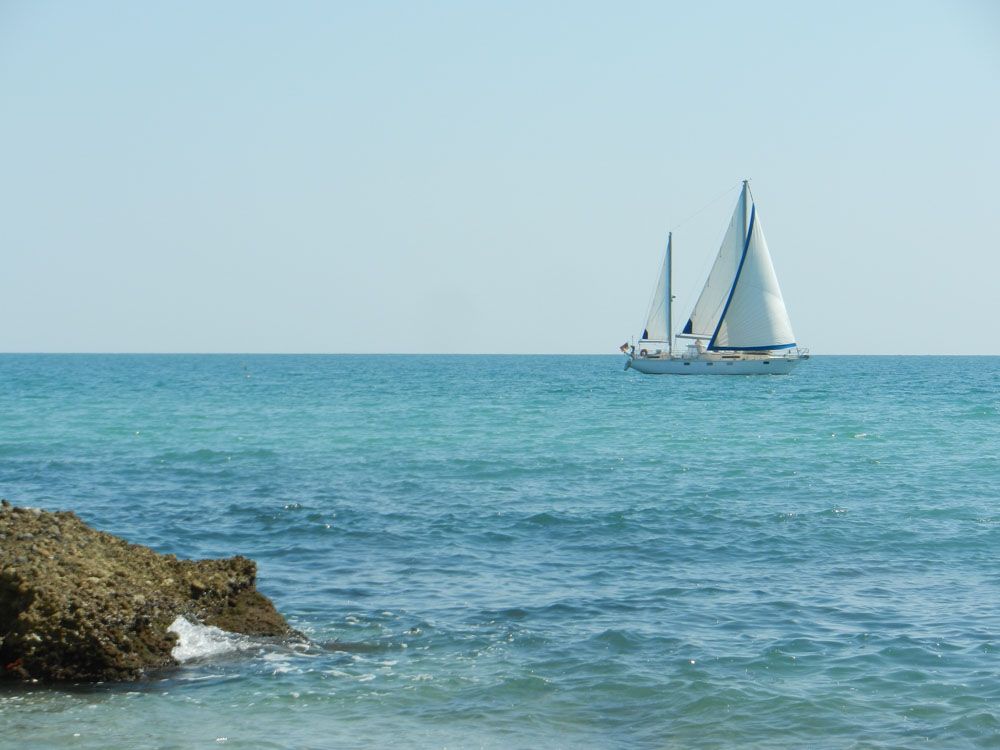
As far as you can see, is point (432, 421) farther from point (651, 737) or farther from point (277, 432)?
point (651, 737)

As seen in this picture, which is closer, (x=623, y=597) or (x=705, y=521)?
(x=623, y=597)

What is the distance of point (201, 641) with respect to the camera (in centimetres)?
1028

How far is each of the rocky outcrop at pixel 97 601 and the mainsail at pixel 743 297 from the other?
2556 inches

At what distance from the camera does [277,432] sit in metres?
36.0

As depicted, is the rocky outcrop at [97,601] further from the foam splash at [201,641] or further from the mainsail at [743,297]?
the mainsail at [743,297]

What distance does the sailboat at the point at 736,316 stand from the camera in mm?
72562

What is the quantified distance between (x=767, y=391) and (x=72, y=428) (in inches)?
1625

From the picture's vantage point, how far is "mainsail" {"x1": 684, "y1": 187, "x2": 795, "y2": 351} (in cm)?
7238

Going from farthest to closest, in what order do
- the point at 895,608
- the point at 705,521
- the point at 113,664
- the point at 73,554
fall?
the point at 705,521, the point at 895,608, the point at 73,554, the point at 113,664

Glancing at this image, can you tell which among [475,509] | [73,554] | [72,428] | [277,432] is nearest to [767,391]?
[277,432]

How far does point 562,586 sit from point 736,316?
63539 mm

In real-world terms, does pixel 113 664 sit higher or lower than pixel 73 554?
lower

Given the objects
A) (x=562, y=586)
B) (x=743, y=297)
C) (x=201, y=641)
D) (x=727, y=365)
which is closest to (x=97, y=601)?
(x=201, y=641)

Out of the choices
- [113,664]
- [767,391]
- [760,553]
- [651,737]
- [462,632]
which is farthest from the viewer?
[767,391]
